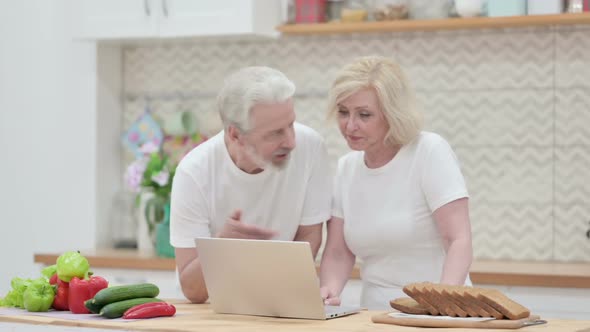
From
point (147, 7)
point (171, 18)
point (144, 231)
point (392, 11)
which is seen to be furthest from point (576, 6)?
point (144, 231)

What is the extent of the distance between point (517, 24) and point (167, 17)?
56.4 inches

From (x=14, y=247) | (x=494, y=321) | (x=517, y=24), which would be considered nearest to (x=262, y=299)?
(x=494, y=321)

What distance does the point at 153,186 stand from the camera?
176 inches

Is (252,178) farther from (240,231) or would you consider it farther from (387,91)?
(387,91)

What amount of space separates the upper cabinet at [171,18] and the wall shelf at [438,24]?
0.12 m

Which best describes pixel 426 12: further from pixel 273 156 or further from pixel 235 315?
pixel 235 315

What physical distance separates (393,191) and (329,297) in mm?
358

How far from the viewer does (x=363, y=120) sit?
292 centimetres

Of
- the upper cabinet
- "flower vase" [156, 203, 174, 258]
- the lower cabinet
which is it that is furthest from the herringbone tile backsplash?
"flower vase" [156, 203, 174, 258]

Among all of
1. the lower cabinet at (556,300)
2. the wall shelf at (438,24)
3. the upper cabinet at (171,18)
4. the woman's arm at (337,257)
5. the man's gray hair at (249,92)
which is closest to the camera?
the man's gray hair at (249,92)

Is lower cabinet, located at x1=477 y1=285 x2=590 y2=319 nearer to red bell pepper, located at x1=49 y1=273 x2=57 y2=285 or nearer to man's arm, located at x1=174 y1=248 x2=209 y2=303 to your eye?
man's arm, located at x1=174 y1=248 x2=209 y2=303

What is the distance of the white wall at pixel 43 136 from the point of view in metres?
4.62

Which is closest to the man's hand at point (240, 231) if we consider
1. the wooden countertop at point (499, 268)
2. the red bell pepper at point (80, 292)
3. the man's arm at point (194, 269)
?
the man's arm at point (194, 269)

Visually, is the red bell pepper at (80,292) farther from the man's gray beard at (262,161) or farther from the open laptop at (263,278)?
the man's gray beard at (262,161)
